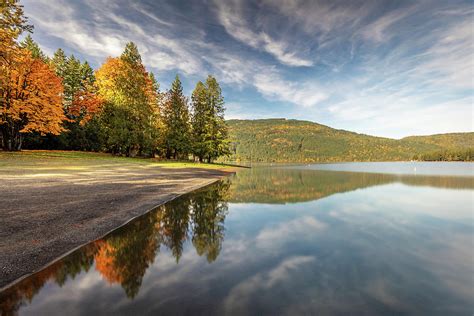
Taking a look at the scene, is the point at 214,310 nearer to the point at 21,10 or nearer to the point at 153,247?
the point at 153,247

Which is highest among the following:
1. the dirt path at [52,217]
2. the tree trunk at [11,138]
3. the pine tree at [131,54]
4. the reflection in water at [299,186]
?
the pine tree at [131,54]

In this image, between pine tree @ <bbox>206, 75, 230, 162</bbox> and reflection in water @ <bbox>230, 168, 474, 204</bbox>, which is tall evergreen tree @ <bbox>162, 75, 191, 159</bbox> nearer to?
pine tree @ <bbox>206, 75, 230, 162</bbox>

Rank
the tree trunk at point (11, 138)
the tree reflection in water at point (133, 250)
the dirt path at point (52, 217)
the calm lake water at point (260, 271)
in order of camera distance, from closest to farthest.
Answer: the calm lake water at point (260, 271), the tree reflection in water at point (133, 250), the dirt path at point (52, 217), the tree trunk at point (11, 138)

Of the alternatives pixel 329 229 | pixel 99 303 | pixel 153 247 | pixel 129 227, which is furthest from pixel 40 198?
pixel 329 229

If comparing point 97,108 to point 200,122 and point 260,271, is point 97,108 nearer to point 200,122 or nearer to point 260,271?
point 200,122

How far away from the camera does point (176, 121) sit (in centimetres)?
4716

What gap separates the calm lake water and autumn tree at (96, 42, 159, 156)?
109 feet

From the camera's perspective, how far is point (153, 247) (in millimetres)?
6234

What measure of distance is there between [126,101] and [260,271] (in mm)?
40505

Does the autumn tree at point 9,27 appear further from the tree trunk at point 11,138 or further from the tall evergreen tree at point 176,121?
the tall evergreen tree at point 176,121

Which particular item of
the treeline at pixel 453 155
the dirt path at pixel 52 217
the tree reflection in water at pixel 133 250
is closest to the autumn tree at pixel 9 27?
the dirt path at pixel 52 217

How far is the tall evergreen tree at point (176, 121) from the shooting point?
46.3m

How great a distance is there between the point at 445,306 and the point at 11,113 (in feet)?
140

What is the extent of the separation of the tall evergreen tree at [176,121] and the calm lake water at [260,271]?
38.3 metres
